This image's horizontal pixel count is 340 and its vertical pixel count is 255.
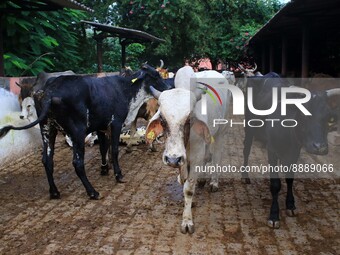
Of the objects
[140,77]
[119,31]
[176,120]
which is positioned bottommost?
[176,120]

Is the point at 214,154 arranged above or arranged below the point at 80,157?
below

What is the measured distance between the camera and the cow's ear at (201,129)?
14.7ft

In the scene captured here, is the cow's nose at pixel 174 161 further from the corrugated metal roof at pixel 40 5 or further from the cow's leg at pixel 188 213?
the corrugated metal roof at pixel 40 5

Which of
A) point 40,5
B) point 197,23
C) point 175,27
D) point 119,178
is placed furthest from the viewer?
point 197,23

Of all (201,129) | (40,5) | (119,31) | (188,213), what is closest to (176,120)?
(201,129)

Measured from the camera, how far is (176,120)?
166 inches

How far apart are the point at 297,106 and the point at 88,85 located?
290 cm

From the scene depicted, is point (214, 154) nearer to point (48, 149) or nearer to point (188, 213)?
point (188, 213)

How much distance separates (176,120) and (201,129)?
0.41 m

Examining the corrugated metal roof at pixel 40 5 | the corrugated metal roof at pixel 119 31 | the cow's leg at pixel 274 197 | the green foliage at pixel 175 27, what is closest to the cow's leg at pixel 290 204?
the cow's leg at pixel 274 197

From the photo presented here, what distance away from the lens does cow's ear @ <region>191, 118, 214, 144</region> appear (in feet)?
14.7

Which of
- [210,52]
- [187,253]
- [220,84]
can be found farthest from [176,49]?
[187,253]

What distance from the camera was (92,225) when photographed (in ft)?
15.5

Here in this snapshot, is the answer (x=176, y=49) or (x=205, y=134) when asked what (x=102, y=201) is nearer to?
(x=205, y=134)
